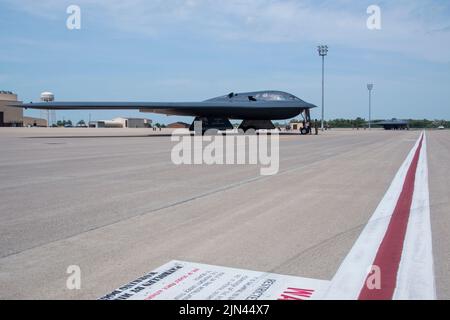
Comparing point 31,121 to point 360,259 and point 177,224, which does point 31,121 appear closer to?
point 177,224

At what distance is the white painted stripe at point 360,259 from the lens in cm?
406

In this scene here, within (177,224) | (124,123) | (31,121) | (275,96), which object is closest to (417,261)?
(177,224)

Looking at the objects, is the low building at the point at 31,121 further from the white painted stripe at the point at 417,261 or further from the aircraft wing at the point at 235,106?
the white painted stripe at the point at 417,261

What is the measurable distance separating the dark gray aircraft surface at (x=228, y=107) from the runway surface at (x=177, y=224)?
26.1m

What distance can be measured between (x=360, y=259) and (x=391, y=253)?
0.52 metres

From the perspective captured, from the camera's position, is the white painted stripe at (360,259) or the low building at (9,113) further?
the low building at (9,113)

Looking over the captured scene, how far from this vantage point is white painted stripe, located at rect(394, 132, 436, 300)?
402 centimetres

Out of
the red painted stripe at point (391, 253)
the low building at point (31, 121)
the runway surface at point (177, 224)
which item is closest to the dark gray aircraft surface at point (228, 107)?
the runway surface at point (177, 224)

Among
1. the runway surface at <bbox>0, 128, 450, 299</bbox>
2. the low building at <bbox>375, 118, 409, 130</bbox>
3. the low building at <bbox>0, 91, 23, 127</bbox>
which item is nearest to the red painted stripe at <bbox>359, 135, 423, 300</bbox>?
the runway surface at <bbox>0, 128, 450, 299</bbox>

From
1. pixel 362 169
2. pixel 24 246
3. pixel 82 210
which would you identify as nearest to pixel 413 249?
pixel 24 246

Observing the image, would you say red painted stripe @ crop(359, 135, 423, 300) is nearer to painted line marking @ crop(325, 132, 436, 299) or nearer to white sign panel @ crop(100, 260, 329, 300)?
painted line marking @ crop(325, 132, 436, 299)

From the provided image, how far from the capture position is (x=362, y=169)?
14.1 metres

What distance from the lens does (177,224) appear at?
21.3 feet
